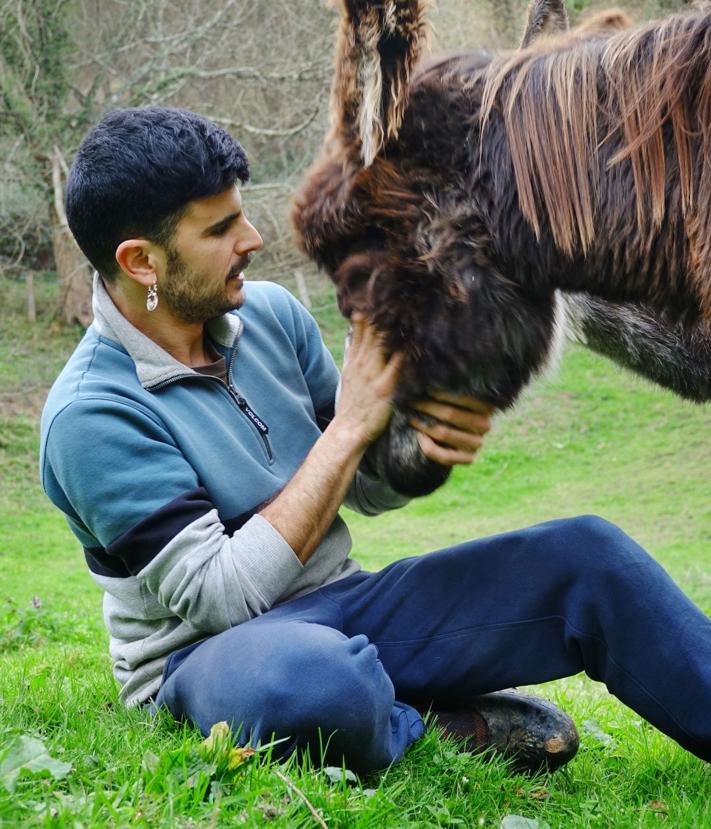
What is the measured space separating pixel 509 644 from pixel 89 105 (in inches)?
636

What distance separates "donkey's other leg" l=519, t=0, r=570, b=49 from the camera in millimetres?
3428

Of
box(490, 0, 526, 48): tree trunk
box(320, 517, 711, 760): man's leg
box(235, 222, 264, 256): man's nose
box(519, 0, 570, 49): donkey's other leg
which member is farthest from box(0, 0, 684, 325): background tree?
box(320, 517, 711, 760): man's leg

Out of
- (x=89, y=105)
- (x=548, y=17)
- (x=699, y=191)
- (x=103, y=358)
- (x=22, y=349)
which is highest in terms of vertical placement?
(x=548, y=17)

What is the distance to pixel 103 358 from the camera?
2977 millimetres

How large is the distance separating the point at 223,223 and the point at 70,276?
15.7 metres

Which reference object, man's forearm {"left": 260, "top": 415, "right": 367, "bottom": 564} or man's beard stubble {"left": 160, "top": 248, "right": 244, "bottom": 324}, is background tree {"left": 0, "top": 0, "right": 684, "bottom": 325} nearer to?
man's beard stubble {"left": 160, "top": 248, "right": 244, "bottom": 324}

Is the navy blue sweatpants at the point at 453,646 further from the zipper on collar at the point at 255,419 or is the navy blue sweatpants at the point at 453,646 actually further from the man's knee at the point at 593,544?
the zipper on collar at the point at 255,419

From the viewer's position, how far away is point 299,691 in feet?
8.13

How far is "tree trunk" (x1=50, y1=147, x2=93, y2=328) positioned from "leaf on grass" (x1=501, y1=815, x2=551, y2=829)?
16.1 m

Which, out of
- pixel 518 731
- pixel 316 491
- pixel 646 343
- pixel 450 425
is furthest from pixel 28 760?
pixel 646 343

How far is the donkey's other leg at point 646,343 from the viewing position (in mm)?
3076

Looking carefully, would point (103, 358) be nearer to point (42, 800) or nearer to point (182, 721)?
point (182, 721)

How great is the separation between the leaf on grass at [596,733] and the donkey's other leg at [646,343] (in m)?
1.22

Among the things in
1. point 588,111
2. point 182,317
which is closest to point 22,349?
point 182,317
